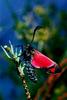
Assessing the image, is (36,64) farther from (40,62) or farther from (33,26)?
(33,26)

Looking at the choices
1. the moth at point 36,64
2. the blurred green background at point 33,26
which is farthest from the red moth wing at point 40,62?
the blurred green background at point 33,26

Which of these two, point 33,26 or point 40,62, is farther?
point 33,26

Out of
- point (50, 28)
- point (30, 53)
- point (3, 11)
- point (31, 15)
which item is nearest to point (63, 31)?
point (50, 28)

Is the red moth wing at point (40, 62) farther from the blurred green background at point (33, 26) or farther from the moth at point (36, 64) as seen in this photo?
the blurred green background at point (33, 26)

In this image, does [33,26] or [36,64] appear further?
[33,26]

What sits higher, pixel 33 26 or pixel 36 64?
pixel 33 26

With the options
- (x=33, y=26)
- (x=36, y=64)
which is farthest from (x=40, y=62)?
(x=33, y=26)

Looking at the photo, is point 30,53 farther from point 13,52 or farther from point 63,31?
point 63,31

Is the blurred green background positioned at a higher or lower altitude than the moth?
higher

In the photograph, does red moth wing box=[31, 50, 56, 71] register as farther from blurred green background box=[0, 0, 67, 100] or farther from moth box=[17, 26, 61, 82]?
blurred green background box=[0, 0, 67, 100]

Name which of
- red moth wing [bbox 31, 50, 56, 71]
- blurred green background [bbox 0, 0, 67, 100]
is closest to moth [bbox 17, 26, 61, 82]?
red moth wing [bbox 31, 50, 56, 71]

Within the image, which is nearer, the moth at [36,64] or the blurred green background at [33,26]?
the moth at [36,64]

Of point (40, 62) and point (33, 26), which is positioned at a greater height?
point (33, 26)
